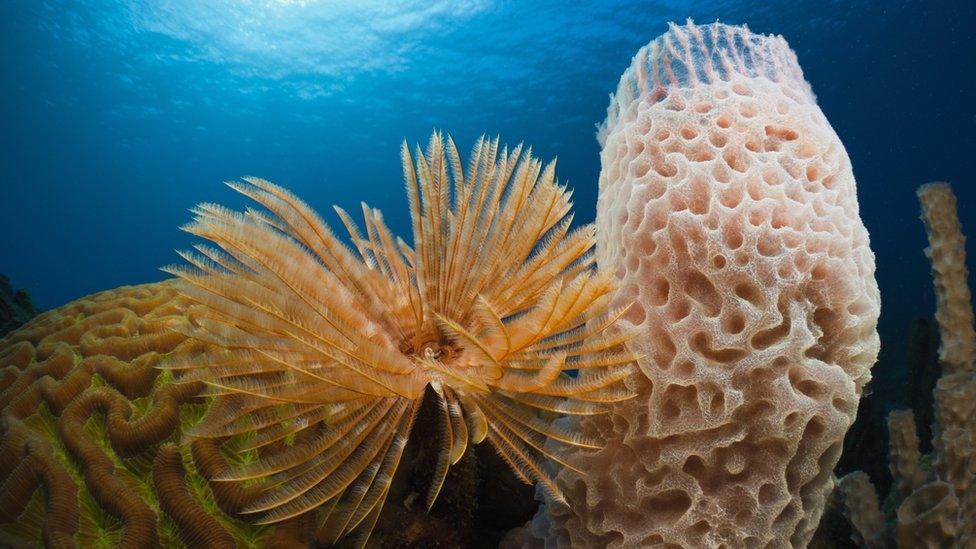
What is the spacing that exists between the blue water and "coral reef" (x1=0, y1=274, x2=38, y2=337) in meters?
14.0

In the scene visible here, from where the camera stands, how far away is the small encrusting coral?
2117mm

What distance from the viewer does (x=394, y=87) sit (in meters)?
42.0

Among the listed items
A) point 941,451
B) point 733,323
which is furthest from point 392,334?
point 941,451

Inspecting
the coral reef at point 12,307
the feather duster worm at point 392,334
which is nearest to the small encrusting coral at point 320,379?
the feather duster worm at point 392,334

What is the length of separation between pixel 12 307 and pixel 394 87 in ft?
126

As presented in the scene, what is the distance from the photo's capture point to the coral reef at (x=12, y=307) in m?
6.69

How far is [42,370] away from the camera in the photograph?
292cm

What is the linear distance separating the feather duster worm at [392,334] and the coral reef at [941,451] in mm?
2754

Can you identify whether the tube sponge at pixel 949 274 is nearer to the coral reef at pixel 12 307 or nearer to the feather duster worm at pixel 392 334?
the feather duster worm at pixel 392 334

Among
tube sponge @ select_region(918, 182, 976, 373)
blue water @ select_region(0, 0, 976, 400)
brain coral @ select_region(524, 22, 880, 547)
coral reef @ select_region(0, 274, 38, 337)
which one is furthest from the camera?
blue water @ select_region(0, 0, 976, 400)

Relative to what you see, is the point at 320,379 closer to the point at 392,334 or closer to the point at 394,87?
the point at 392,334

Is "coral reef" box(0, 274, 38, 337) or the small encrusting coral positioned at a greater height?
"coral reef" box(0, 274, 38, 337)

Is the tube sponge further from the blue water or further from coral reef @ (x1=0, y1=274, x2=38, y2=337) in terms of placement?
the blue water

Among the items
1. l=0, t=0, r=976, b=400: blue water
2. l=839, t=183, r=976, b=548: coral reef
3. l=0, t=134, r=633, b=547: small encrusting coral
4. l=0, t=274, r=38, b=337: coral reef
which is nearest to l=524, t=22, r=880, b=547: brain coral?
l=0, t=134, r=633, b=547: small encrusting coral
